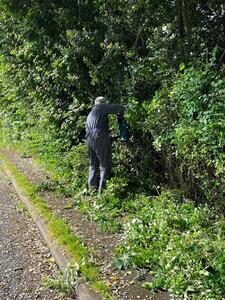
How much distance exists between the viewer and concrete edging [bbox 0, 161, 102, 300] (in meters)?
4.39

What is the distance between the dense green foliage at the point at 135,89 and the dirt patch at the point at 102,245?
0.82 feet

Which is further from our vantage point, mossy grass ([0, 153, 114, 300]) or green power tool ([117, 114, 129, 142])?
green power tool ([117, 114, 129, 142])

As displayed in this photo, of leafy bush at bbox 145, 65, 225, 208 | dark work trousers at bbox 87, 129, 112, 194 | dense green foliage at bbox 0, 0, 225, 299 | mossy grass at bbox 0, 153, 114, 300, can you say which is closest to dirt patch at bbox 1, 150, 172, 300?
mossy grass at bbox 0, 153, 114, 300

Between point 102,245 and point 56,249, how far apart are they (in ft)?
2.09

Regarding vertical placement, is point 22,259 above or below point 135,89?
below

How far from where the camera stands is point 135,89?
7840 millimetres

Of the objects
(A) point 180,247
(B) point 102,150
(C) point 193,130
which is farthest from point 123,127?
(A) point 180,247

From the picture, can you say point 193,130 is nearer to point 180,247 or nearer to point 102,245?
point 180,247

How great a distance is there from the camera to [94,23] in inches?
367

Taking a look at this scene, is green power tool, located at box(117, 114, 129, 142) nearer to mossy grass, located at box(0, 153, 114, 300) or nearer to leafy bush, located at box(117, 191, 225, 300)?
leafy bush, located at box(117, 191, 225, 300)

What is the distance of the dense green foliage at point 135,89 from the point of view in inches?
222

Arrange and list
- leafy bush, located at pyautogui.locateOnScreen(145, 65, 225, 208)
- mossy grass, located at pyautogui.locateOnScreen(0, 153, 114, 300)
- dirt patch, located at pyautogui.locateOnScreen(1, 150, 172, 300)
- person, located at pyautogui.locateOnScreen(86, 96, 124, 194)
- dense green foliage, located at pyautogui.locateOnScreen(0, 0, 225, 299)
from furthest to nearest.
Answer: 1. person, located at pyautogui.locateOnScreen(86, 96, 124, 194)
2. dense green foliage, located at pyautogui.locateOnScreen(0, 0, 225, 299)
3. leafy bush, located at pyautogui.locateOnScreen(145, 65, 225, 208)
4. mossy grass, located at pyautogui.locateOnScreen(0, 153, 114, 300)
5. dirt patch, located at pyautogui.locateOnScreen(1, 150, 172, 300)

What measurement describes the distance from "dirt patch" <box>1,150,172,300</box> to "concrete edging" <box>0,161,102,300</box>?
25 cm

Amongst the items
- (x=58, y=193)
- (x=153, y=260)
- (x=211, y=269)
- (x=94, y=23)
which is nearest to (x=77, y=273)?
(x=153, y=260)
